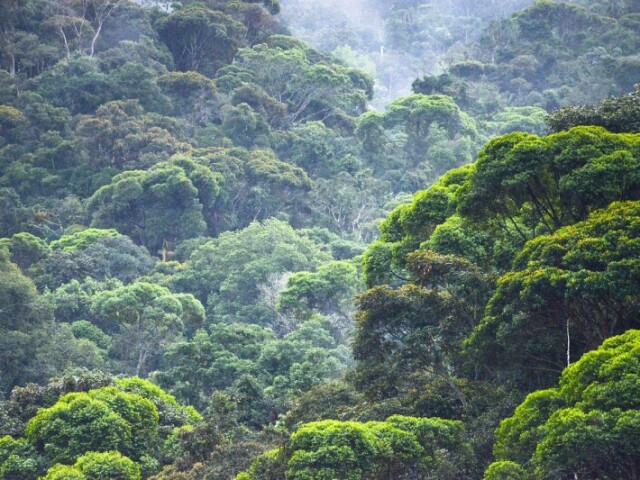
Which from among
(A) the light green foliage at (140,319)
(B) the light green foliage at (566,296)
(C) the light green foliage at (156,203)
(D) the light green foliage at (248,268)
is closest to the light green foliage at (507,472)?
(B) the light green foliage at (566,296)

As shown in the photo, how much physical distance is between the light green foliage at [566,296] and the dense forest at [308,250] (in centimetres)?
6

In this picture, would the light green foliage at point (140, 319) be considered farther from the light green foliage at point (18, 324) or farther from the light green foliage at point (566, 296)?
the light green foliage at point (566, 296)

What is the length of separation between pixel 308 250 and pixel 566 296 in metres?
31.4

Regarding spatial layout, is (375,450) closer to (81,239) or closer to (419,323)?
(419,323)

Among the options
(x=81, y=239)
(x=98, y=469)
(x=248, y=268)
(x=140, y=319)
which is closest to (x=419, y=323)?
(x=98, y=469)

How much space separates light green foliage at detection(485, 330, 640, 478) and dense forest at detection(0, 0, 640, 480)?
0.16 feet

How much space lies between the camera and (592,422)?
51.0 feet

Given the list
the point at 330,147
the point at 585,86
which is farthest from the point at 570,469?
the point at 585,86

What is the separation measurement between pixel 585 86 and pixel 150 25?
28173 mm

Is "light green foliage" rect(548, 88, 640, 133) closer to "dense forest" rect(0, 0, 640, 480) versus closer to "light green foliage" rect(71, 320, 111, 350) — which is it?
"dense forest" rect(0, 0, 640, 480)

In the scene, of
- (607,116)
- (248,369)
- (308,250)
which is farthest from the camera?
(308,250)

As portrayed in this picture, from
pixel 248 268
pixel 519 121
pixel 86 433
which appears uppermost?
pixel 519 121

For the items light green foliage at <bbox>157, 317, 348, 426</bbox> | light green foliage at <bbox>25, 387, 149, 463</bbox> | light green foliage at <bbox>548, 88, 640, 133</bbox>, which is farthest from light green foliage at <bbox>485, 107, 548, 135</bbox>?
light green foliage at <bbox>25, 387, 149, 463</bbox>

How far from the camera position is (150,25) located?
70.6 m
